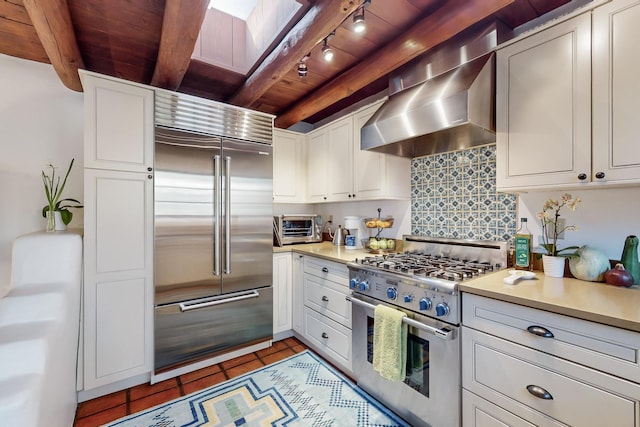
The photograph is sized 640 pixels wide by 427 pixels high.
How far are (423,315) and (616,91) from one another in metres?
1.41

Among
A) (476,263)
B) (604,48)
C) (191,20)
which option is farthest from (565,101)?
(191,20)

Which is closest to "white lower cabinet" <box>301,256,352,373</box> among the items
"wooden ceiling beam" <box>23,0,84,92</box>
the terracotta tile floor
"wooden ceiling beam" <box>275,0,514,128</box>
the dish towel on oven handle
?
the terracotta tile floor

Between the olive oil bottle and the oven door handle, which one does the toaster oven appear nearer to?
the oven door handle

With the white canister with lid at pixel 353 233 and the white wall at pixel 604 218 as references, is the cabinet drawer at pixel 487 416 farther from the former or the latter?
the white canister with lid at pixel 353 233

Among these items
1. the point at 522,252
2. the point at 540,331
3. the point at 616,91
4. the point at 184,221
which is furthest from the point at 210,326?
the point at 616,91

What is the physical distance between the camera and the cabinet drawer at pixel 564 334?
0.97 m

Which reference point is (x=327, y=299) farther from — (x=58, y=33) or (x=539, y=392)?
(x=58, y=33)

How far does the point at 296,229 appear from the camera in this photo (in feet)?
10.4

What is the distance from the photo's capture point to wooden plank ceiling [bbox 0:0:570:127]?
4.93 feet

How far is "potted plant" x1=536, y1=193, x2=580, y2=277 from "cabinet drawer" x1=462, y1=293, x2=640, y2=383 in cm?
56

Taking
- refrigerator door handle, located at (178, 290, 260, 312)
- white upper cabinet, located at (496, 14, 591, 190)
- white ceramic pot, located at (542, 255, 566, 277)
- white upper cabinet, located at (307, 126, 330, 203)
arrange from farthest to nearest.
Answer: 1. white upper cabinet, located at (307, 126, 330, 203)
2. refrigerator door handle, located at (178, 290, 260, 312)
3. white ceramic pot, located at (542, 255, 566, 277)
4. white upper cabinet, located at (496, 14, 591, 190)

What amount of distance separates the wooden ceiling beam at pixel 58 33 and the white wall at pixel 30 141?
29 cm

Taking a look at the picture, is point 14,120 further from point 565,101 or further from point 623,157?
point 623,157

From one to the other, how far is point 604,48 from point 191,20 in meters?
2.06
